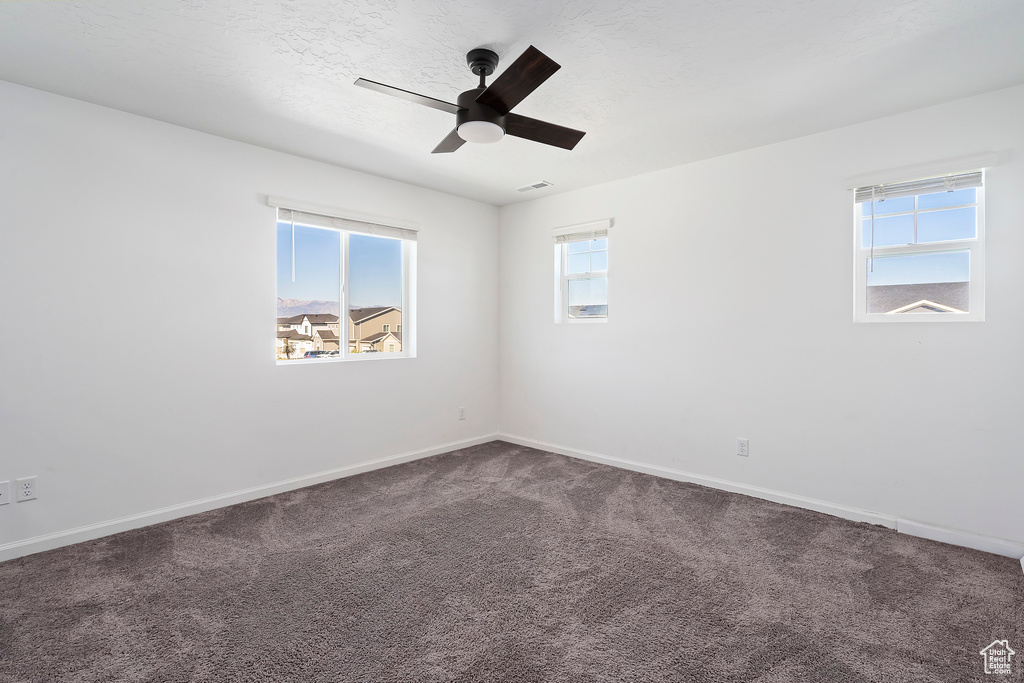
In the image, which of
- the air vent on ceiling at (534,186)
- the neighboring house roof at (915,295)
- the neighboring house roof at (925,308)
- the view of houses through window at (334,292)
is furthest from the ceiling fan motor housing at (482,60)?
the neighboring house roof at (925,308)

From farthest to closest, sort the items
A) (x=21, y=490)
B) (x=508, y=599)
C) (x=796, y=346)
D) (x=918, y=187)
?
(x=796, y=346) < (x=918, y=187) < (x=21, y=490) < (x=508, y=599)

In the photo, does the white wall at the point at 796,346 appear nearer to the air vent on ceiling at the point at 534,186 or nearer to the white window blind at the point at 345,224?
the air vent on ceiling at the point at 534,186

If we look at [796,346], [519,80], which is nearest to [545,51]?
[519,80]

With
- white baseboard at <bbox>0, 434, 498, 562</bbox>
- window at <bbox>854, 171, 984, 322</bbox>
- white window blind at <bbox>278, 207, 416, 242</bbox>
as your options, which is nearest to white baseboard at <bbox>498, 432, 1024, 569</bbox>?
window at <bbox>854, 171, 984, 322</bbox>

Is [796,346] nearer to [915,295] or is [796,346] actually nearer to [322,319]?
[915,295]

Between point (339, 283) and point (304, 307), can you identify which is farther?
point (339, 283)

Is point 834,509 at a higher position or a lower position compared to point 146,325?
lower

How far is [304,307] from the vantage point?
3.75 meters

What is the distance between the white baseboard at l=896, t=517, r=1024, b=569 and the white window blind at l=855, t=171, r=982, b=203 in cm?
196

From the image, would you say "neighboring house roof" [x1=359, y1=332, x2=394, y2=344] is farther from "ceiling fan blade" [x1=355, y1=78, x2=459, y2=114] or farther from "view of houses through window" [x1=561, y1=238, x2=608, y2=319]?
"ceiling fan blade" [x1=355, y1=78, x2=459, y2=114]

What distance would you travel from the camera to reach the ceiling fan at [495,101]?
192cm

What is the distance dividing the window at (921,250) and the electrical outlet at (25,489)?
493cm

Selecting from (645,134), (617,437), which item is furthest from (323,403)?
(645,134)

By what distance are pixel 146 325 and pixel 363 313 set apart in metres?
1.56
